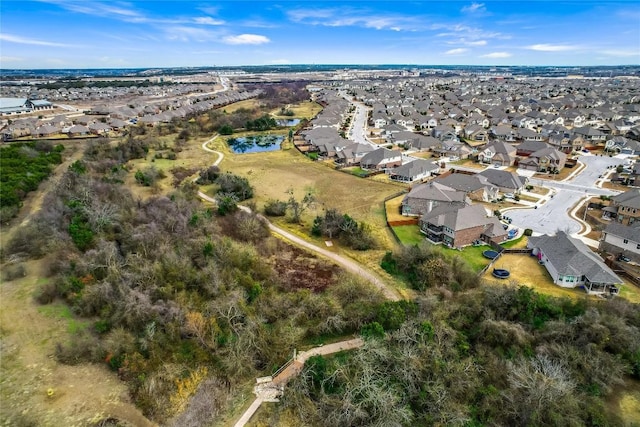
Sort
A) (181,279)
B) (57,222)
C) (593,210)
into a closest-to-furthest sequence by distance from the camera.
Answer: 1. (181,279)
2. (57,222)
3. (593,210)

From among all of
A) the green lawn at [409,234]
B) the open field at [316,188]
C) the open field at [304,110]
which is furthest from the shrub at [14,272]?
the open field at [304,110]

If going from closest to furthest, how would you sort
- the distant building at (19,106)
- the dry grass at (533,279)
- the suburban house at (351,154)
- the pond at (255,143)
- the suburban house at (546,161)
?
the dry grass at (533,279)
the suburban house at (546,161)
the suburban house at (351,154)
the pond at (255,143)
the distant building at (19,106)

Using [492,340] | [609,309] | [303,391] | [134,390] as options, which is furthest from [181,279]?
[609,309]

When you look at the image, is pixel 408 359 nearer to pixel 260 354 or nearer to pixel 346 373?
pixel 346 373

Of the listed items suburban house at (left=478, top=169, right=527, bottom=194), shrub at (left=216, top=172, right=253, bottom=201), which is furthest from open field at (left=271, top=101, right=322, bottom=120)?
suburban house at (left=478, top=169, right=527, bottom=194)

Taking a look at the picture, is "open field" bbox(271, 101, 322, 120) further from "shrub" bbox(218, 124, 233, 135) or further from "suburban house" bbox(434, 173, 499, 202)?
"suburban house" bbox(434, 173, 499, 202)

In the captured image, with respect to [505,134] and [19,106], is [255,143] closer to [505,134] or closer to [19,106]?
[505,134]

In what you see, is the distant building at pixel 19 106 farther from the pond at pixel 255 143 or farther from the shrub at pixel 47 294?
the shrub at pixel 47 294
